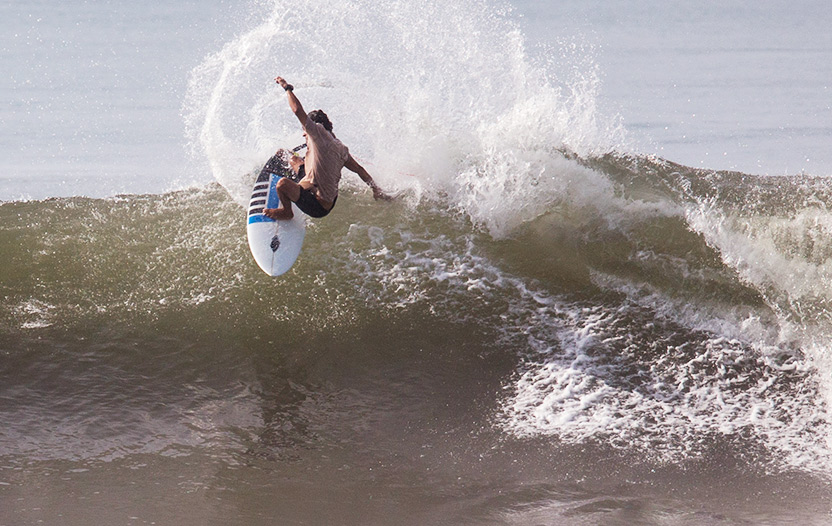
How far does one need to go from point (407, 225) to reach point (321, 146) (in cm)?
141

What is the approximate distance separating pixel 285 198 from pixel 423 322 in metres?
1.64

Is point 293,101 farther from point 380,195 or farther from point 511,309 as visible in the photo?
point 511,309

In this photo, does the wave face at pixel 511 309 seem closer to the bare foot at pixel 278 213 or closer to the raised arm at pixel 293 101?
the bare foot at pixel 278 213

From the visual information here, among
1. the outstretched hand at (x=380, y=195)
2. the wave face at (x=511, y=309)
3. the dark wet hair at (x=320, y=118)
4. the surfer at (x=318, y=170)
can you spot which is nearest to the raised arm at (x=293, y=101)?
the surfer at (x=318, y=170)

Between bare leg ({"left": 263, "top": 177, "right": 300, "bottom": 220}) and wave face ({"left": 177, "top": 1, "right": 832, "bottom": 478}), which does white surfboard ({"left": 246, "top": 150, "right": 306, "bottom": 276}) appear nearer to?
bare leg ({"left": 263, "top": 177, "right": 300, "bottom": 220})

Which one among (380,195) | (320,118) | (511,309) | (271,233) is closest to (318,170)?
(320,118)

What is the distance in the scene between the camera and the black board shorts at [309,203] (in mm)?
6816

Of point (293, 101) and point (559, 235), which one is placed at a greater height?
point (293, 101)

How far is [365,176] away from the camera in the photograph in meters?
7.24

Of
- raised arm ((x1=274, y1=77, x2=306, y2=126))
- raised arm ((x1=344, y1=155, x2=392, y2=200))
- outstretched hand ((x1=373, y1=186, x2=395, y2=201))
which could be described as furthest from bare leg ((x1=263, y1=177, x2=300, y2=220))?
outstretched hand ((x1=373, y1=186, x2=395, y2=201))

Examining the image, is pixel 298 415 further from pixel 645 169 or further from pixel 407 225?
pixel 645 169

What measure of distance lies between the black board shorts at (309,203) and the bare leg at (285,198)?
4cm

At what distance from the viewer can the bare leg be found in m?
6.77

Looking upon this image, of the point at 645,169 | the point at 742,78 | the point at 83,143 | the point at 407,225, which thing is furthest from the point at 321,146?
the point at 742,78
